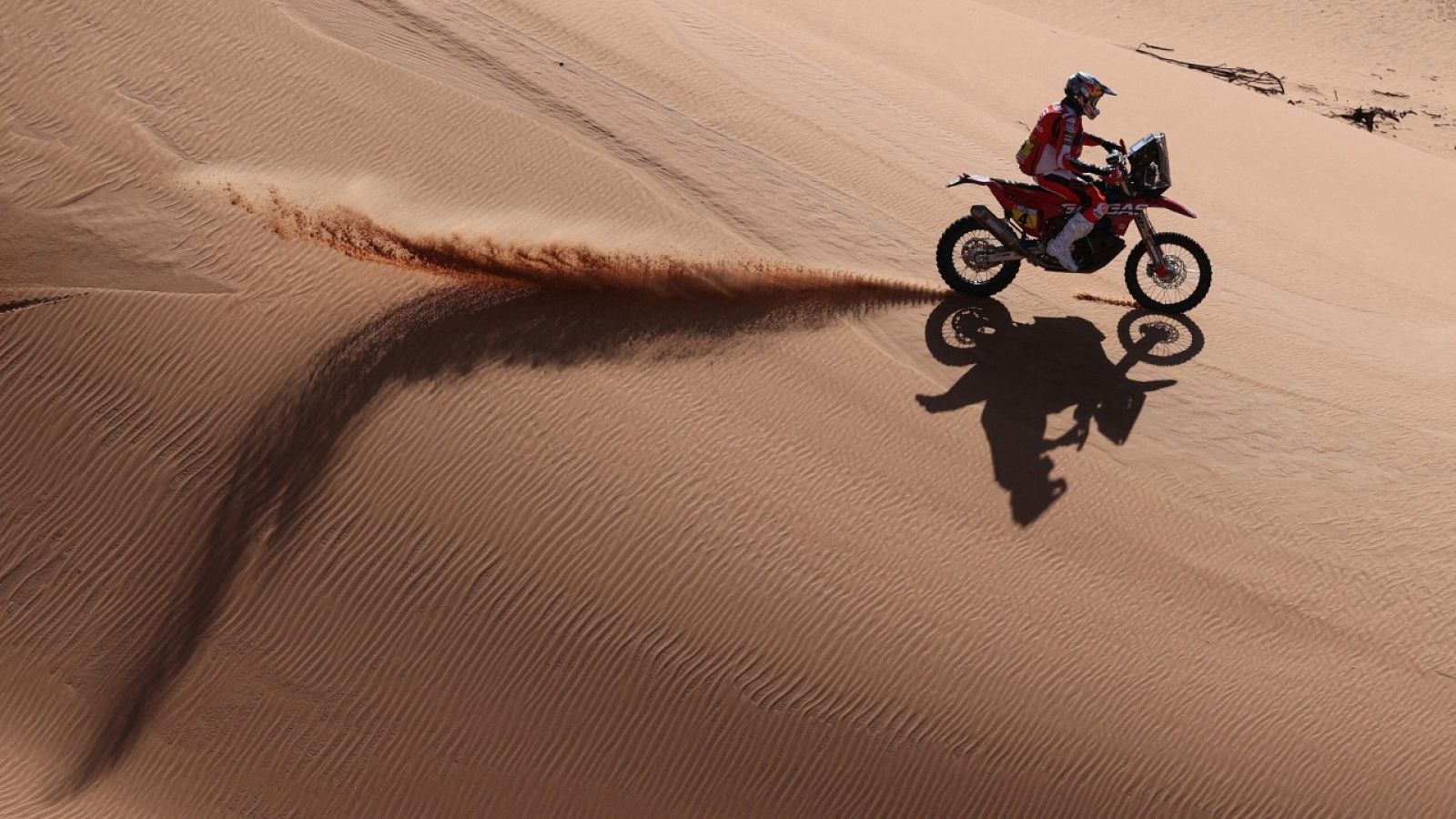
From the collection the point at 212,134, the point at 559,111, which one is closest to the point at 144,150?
the point at 212,134

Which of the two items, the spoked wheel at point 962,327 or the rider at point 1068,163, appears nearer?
the rider at point 1068,163

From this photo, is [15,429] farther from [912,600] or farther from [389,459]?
[912,600]

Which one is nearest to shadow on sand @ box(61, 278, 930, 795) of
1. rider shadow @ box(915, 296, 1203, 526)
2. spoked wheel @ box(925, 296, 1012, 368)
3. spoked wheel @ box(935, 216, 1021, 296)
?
spoked wheel @ box(925, 296, 1012, 368)

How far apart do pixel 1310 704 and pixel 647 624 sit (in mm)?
4982

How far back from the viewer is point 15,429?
9875mm

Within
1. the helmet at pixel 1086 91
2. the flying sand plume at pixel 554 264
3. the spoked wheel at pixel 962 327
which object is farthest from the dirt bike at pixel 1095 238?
the flying sand plume at pixel 554 264

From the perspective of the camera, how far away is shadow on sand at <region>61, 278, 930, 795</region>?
30.7 feet

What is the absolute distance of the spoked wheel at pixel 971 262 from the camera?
383 inches

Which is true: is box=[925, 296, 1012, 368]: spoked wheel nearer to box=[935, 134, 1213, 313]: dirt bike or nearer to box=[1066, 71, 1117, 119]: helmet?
box=[935, 134, 1213, 313]: dirt bike

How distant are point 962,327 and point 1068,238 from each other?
1314 millimetres

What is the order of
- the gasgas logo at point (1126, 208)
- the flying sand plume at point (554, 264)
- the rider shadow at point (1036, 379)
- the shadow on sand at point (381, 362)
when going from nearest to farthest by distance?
the gasgas logo at point (1126, 208), the shadow on sand at point (381, 362), the rider shadow at point (1036, 379), the flying sand plume at point (554, 264)

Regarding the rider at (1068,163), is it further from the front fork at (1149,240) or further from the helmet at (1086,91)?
the front fork at (1149,240)

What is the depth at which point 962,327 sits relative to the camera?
10.3m

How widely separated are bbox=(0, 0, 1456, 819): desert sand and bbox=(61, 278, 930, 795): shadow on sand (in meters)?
0.04
